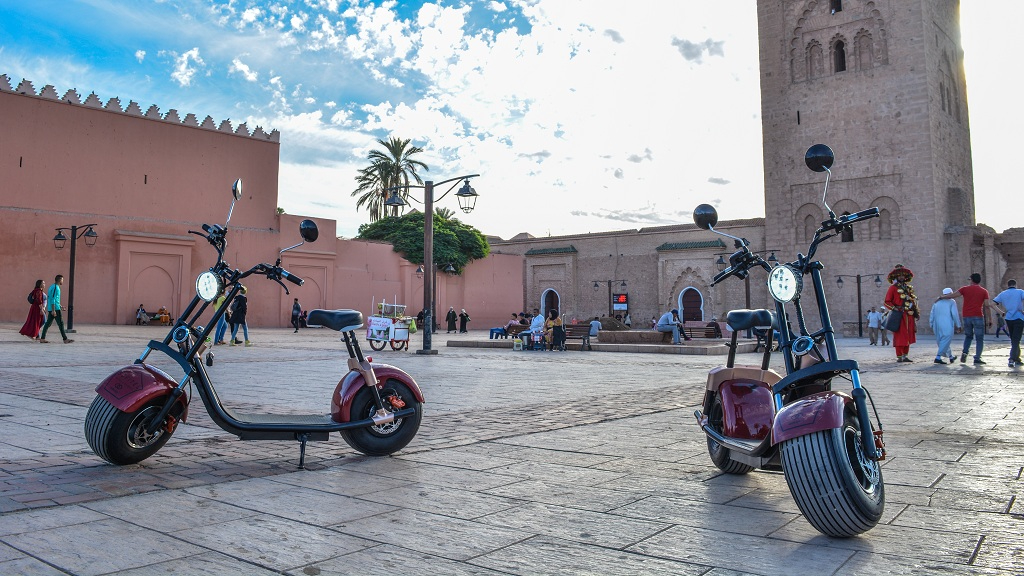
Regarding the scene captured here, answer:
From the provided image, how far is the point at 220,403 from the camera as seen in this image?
4.09m

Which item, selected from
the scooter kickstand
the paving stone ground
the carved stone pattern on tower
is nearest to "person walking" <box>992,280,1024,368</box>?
the paving stone ground

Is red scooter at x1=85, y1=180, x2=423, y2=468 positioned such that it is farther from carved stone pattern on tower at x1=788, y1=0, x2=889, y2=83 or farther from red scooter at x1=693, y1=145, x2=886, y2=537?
carved stone pattern on tower at x1=788, y1=0, x2=889, y2=83

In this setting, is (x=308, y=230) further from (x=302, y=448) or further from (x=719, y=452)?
(x=719, y=452)

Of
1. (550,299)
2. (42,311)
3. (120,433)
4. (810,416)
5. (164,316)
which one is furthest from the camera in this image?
(550,299)

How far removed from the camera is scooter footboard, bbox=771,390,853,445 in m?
2.70

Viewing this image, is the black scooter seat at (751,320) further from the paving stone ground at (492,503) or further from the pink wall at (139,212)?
the pink wall at (139,212)

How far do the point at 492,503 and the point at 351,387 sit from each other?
1479 mm

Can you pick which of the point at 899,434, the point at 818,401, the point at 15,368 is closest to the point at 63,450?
the point at 818,401

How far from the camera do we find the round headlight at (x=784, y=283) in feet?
10.6

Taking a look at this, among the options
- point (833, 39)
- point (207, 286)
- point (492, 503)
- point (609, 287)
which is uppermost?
point (833, 39)

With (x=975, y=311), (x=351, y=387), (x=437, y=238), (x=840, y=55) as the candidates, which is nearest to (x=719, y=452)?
(x=351, y=387)

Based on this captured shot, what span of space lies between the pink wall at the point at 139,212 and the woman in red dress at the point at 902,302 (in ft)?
69.9

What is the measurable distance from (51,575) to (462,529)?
139 centimetres

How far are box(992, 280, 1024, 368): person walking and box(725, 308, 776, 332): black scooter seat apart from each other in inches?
419
